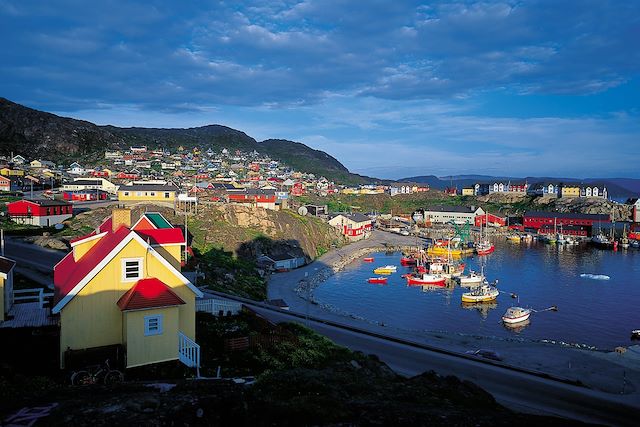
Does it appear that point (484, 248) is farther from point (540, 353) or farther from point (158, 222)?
point (158, 222)

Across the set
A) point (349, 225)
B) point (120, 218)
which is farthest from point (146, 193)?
point (120, 218)

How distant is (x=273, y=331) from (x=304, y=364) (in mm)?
3316

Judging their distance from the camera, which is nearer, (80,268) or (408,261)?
(80,268)

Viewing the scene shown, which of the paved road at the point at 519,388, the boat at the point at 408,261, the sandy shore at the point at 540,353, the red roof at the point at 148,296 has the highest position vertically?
the red roof at the point at 148,296

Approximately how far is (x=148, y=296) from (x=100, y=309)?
1448 millimetres

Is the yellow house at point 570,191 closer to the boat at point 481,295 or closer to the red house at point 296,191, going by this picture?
the red house at point 296,191

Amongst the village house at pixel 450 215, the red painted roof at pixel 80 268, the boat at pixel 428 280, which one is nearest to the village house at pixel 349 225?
the boat at pixel 428 280

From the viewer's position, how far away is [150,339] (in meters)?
13.3

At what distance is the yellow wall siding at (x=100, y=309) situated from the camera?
13.1 metres

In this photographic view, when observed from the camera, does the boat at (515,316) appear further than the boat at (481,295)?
No

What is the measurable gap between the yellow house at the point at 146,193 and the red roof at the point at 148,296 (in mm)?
50561

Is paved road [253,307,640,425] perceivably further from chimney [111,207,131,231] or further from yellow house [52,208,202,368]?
chimney [111,207,131,231]

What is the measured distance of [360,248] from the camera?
2982 inches

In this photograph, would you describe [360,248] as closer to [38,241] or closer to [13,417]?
[38,241]
